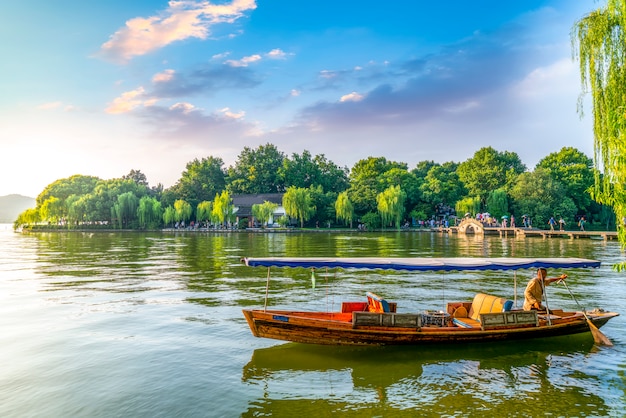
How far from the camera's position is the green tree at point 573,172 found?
70.6 metres

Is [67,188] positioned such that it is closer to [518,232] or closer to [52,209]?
[52,209]

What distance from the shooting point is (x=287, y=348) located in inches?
467

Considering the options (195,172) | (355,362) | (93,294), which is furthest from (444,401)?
(195,172)

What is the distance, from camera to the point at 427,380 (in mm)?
9758

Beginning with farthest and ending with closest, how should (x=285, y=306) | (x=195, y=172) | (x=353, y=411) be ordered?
1. (x=195, y=172)
2. (x=285, y=306)
3. (x=353, y=411)

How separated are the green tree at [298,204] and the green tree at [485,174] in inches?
1149

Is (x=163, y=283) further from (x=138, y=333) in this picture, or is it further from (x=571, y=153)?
(x=571, y=153)

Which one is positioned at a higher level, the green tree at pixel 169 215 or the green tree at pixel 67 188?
the green tree at pixel 67 188

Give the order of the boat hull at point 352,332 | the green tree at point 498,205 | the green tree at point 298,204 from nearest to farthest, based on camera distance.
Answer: the boat hull at point 352,332 → the green tree at point 498,205 → the green tree at point 298,204

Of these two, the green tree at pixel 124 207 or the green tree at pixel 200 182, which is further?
the green tree at pixel 200 182

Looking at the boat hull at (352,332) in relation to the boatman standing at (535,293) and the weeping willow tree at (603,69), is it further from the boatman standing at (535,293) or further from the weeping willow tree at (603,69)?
the weeping willow tree at (603,69)

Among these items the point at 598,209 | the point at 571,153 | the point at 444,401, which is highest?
the point at 571,153

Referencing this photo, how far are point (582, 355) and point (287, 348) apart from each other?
7.39 meters

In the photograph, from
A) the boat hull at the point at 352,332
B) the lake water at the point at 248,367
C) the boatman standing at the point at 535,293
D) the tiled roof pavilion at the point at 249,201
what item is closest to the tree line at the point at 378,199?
the tiled roof pavilion at the point at 249,201
